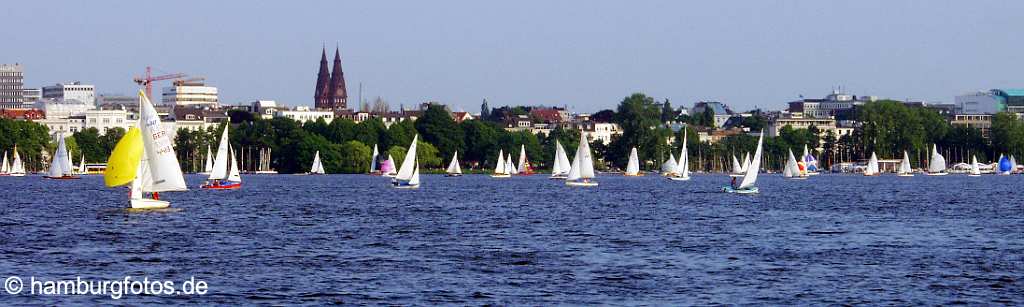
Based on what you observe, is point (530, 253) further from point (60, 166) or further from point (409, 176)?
point (60, 166)

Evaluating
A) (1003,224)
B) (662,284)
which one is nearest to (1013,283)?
(662,284)

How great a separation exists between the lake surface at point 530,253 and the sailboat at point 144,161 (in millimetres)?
1317

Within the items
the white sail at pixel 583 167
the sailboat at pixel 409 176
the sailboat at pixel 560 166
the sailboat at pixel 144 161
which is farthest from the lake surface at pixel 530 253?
the sailboat at pixel 560 166

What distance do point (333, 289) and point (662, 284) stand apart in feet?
25.7

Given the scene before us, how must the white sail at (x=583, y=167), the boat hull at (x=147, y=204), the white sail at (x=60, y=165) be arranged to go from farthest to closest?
the white sail at (x=60, y=165) → the white sail at (x=583, y=167) → the boat hull at (x=147, y=204)

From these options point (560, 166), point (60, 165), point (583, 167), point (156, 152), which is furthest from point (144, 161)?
point (60, 165)

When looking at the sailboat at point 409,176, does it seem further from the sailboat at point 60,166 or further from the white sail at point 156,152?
the white sail at point 156,152

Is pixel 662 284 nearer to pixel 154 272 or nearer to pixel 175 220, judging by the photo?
pixel 154 272

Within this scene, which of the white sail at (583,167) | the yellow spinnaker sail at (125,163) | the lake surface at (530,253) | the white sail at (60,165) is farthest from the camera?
the white sail at (60,165)

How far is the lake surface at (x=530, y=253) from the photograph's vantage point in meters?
38.7

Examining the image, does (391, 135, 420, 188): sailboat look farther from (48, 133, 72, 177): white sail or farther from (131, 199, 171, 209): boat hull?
(131, 199, 171, 209): boat hull

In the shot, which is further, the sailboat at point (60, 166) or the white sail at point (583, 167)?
the sailboat at point (60, 166)

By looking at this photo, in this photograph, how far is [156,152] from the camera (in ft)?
218

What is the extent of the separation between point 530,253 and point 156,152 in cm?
2234
